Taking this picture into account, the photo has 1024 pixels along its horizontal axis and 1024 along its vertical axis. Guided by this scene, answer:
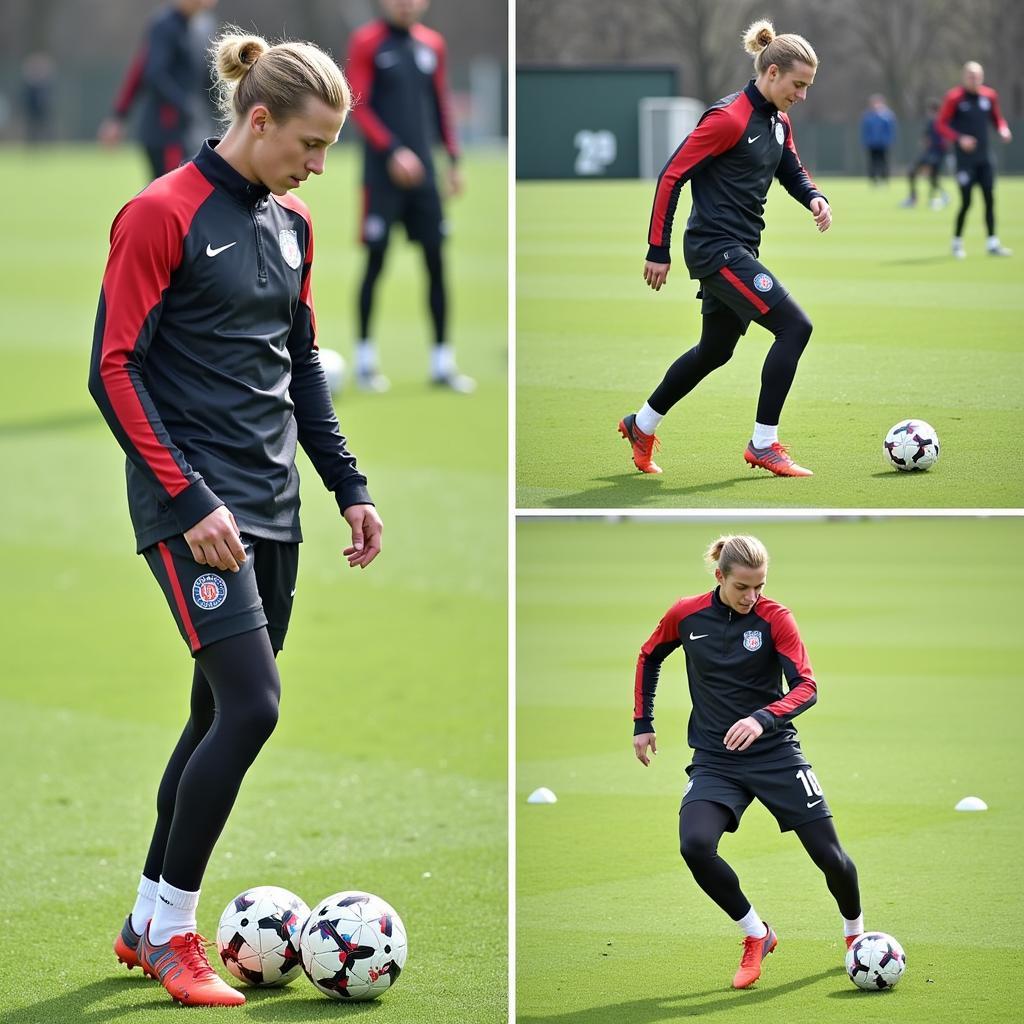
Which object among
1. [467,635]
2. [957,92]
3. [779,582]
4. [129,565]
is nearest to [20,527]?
A: [129,565]

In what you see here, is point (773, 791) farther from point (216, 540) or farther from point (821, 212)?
point (216, 540)

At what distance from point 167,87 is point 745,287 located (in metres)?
9.24

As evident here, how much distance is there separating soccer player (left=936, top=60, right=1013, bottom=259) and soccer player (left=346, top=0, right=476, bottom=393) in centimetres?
737

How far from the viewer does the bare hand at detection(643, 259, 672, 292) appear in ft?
14.2

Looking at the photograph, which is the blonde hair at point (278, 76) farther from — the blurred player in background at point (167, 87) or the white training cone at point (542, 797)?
the blurred player in background at point (167, 87)

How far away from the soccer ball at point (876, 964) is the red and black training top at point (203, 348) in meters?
1.73

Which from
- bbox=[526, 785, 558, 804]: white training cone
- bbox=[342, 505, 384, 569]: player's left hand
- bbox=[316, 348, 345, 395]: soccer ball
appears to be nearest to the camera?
bbox=[342, 505, 384, 569]: player's left hand

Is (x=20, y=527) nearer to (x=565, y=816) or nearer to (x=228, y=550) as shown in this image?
(x=565, y=816)

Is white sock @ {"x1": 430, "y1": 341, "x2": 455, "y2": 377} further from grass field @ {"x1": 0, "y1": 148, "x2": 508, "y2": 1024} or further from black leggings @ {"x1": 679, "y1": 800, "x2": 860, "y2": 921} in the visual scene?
black leggings @ {"x1": 679, "y1": 800, "x2": 860, "y2": 921}

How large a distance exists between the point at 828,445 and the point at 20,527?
7.36 m

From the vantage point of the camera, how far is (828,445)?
4246mm

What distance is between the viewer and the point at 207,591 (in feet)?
13.0

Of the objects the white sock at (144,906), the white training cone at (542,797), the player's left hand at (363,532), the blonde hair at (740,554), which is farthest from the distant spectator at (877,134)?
the white training cone at (542,797)

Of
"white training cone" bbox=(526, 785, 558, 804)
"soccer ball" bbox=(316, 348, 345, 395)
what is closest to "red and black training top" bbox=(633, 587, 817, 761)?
"white training cone" bbox=(526, 785, 558, 804)
